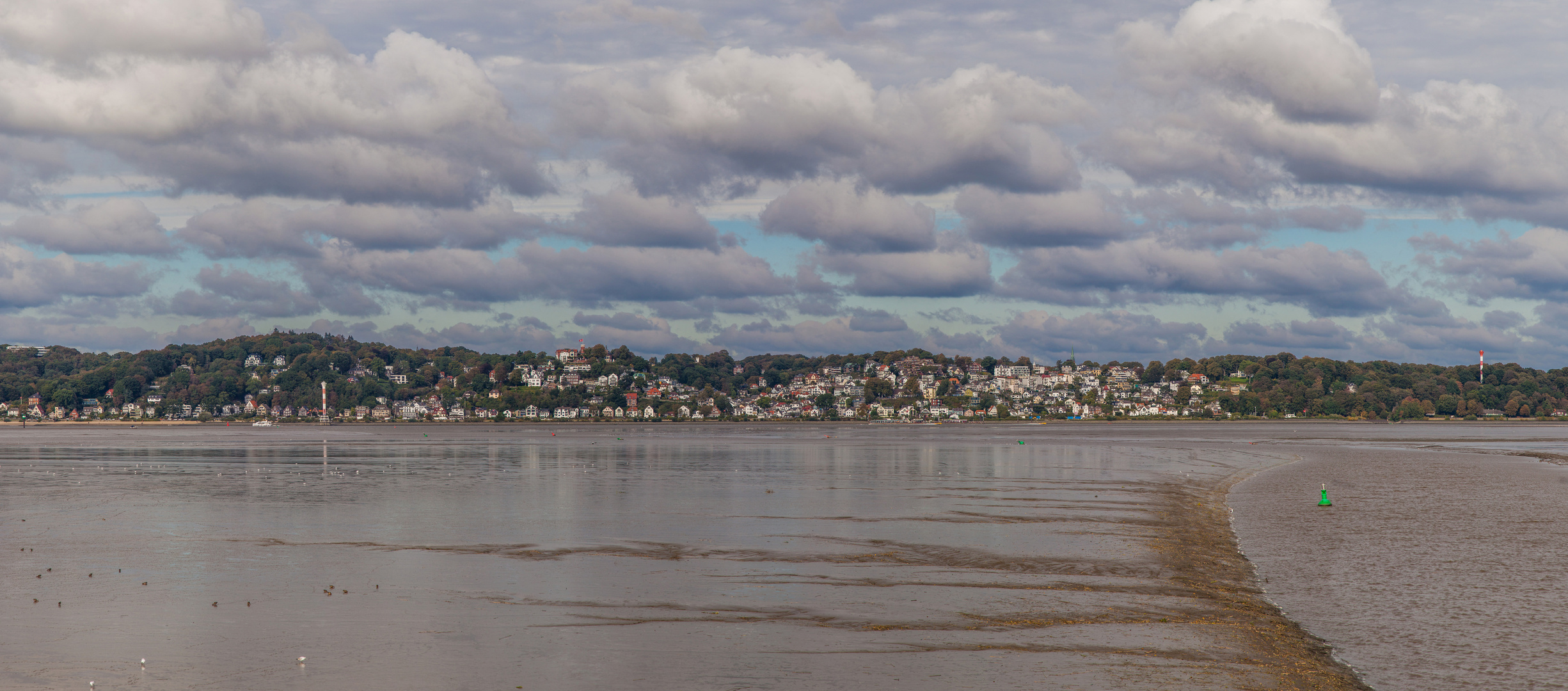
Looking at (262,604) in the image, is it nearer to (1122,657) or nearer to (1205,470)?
(1122,657)

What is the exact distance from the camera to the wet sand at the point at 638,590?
13.3 m

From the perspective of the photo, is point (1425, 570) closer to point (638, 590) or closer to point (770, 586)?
point (770, 586)

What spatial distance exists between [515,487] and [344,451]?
48798 millimetres

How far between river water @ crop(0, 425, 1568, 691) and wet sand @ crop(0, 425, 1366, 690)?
0.09 metres

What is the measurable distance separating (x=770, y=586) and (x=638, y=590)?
2493mm

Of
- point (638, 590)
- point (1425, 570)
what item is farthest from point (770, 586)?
point (1425, 570)

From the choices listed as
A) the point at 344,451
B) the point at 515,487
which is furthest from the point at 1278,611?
the point at 344,451

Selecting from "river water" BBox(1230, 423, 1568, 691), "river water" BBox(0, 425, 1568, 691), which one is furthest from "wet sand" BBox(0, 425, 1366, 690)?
"river water" BBox(1230, 423, 1568, 691)

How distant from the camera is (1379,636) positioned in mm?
15672

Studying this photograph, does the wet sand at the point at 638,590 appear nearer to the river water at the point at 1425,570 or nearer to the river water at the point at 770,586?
the river water at the point at 770,586

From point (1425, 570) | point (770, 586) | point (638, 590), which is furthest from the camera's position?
point (1425, 570)

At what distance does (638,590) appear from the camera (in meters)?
18.8

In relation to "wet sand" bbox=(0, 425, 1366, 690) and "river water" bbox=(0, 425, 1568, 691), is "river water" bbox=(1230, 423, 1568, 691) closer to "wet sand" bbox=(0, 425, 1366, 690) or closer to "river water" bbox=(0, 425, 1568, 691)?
"river water" bbox=(0, 425, 1568, 691)

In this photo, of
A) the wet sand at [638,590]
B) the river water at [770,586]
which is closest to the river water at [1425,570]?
the river water at [770,586]
